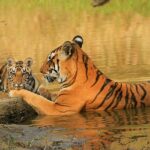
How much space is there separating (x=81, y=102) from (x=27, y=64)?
1.18 m

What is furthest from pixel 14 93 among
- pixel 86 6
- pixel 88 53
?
pixel 86 6

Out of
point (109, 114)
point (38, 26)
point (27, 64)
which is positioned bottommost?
point (109, 114)

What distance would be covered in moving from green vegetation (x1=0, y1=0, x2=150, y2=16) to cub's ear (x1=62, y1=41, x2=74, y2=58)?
44.5ft

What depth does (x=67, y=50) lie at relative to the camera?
9109 millimetres

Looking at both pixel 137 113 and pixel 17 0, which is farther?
pixel 17 0

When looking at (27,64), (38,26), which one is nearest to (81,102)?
(27,64)

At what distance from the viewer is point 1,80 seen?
34.8 feet

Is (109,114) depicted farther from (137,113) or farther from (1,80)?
(1,80)

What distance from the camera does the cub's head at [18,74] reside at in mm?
9492

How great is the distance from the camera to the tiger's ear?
906 cm

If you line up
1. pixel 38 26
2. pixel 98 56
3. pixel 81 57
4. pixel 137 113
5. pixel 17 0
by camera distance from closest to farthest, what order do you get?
1. pixel 137 113
2. pixel 81 57
3. pixel 98 56
4. pixel 38 26
5. pixel 17 0

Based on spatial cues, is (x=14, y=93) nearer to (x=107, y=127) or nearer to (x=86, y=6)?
(x=107, y=127)

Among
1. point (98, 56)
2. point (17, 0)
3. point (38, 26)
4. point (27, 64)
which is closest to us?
point (27, 64)

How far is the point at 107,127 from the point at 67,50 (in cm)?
182
